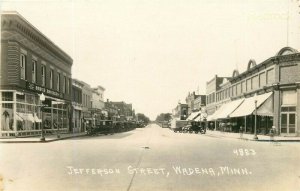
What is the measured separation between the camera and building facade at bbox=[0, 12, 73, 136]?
29578 mm

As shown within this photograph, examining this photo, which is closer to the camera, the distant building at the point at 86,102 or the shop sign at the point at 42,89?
the shop sign at the point at 42,89

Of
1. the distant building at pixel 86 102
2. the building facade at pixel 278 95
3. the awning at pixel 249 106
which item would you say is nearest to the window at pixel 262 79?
the building facade at pixel 278 95

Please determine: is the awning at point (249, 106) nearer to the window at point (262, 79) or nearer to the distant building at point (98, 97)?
the window at point (262, 79)

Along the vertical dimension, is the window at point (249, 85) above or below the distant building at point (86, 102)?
above

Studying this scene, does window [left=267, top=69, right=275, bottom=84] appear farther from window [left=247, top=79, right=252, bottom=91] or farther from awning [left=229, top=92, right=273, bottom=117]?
window [left=247, top=79, right=252, bottom=91]

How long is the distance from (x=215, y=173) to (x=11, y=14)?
2365 centimetres

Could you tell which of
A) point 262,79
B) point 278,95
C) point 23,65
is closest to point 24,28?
point 23,65

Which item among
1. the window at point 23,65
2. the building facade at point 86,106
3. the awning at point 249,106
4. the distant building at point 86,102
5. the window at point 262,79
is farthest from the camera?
the distant building at point 86,102

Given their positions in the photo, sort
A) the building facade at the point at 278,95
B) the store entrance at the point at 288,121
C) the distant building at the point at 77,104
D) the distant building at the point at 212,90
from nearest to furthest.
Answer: the building facade at the point at 278,95, the store entrance at the point at 288,121, the distant building at the point at 77,104, the distant building at the point at 212,90

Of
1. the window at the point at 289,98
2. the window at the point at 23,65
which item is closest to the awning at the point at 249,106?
the window at the point at 289,98

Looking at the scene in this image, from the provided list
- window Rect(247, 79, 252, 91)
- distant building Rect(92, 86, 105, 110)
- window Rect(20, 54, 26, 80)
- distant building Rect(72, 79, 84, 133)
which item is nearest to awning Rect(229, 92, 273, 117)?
window Rect(247, 79, 252, 91)

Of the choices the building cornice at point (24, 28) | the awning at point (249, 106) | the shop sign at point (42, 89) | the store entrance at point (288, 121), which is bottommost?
the store entrance at point (288, 121)

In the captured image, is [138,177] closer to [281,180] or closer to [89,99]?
[281,180]

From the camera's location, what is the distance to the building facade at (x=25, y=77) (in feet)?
97.0
